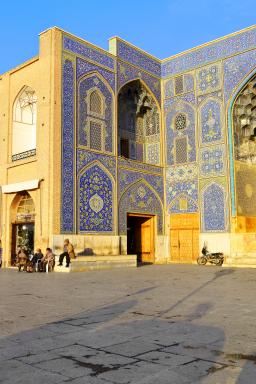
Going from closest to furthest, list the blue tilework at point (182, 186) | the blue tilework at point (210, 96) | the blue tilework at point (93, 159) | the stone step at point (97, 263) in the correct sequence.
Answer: the stone step at point (97, 263) < the blue tilework at point (93, 159) < the blue tilework at point (210, 96) < the blue tilework at point (182, 186)

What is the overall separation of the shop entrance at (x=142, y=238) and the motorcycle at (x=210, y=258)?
7.05 feet

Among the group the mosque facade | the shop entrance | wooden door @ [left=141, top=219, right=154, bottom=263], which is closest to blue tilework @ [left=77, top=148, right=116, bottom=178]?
the mosque facade

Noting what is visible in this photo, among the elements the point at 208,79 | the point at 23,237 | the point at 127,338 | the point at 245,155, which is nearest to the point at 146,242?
the point at 23,237

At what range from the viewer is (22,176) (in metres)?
14.4

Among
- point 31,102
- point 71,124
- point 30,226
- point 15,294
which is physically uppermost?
point 31,102

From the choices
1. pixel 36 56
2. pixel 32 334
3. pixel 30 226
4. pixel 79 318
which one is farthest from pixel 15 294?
pixel 36 56

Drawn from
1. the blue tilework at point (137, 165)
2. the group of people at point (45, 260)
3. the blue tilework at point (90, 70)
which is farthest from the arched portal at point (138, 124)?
the group of people at point (45, 260)

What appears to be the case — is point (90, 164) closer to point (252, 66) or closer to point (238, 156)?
point (238, 156)

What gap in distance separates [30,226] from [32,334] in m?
10.8

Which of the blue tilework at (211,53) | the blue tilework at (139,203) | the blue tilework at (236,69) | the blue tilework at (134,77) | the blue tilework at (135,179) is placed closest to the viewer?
the blue tilework at (139,203)

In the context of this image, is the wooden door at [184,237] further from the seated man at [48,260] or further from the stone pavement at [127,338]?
the stone pavement at [127,338]

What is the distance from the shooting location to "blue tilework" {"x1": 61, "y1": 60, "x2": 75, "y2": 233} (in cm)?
1338

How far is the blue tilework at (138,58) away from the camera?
16594 mm

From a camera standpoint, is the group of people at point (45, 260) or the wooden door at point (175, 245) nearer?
the group of people at point (45, 260)
